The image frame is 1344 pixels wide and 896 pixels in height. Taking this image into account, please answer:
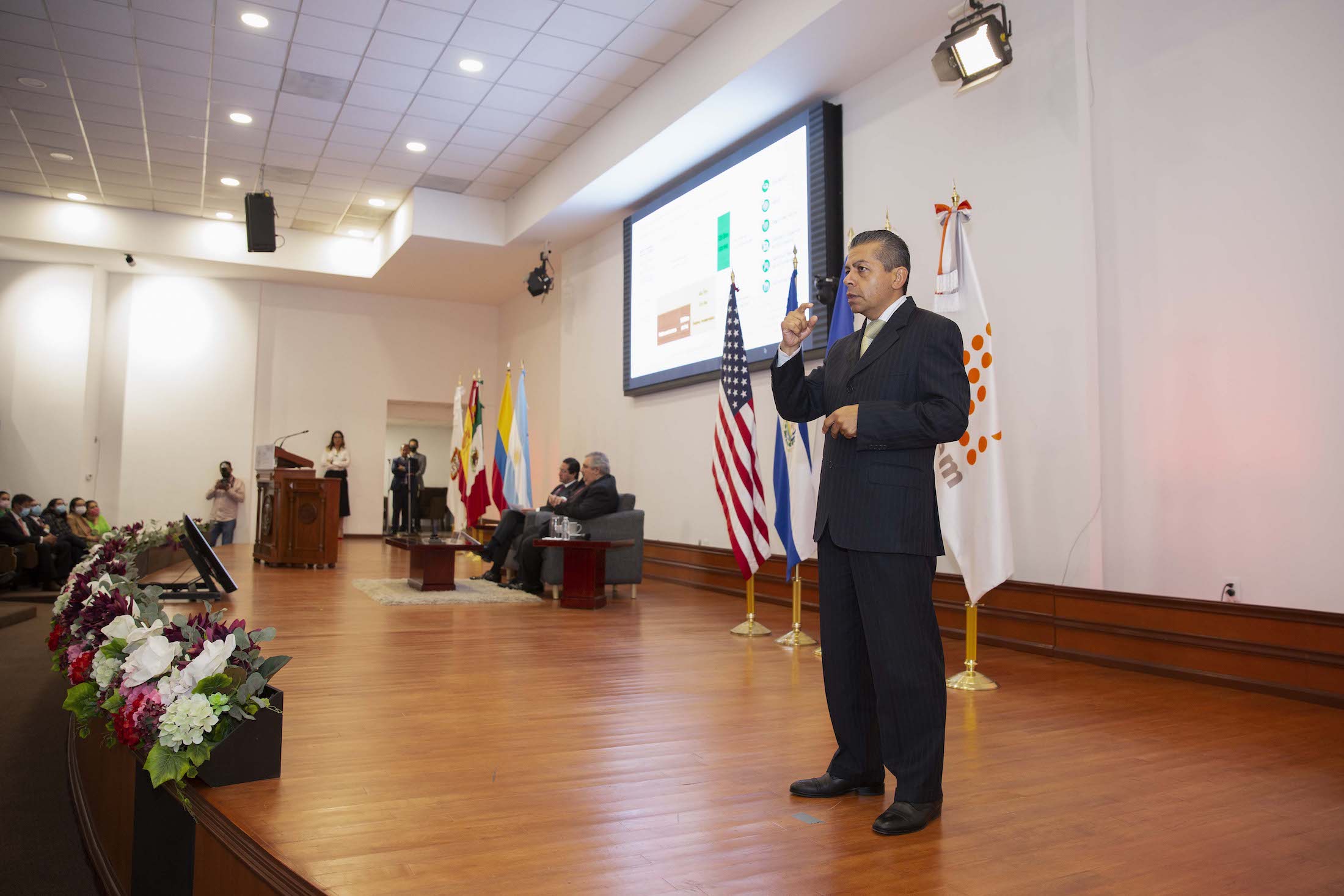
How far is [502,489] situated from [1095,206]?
7.43m

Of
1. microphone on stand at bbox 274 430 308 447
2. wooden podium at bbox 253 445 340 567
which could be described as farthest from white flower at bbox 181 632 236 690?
microphone on stand at bbox 274 430 308 447

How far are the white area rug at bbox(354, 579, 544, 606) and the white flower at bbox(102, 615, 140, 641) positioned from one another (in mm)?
3816

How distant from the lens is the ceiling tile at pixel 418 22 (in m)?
7.02

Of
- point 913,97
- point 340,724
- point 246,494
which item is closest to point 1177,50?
point 913,97

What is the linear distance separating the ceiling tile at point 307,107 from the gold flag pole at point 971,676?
25.0 ft

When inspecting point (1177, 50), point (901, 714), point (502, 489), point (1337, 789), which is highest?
point (1177, 50)

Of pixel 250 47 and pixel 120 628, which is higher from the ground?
pixel 250 47

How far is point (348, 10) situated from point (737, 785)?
677 centimetres

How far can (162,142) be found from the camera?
32.3ft

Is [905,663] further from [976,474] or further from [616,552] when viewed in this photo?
[616,552]

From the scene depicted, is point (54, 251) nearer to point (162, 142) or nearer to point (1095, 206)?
point (162, 142)

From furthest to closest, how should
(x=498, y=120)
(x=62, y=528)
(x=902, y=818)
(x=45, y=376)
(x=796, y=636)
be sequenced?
(x=45, y=376) < (x=62, y=528) < (x=498, y=120) < (x=796, y=636) < (x=902, y=818)

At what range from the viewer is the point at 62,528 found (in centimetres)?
934

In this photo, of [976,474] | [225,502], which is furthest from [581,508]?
[225,502]
